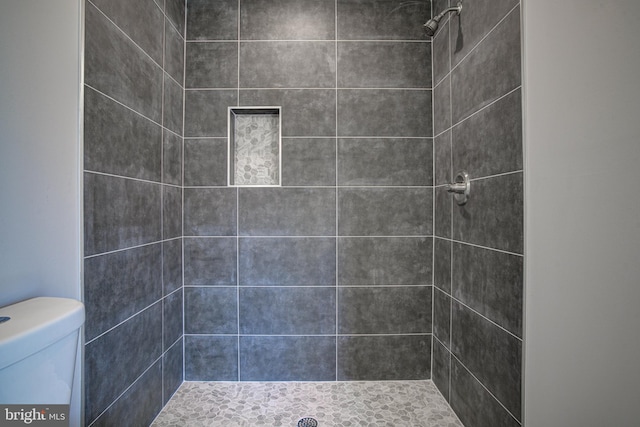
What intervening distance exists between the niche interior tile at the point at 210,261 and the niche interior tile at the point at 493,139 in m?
1.29

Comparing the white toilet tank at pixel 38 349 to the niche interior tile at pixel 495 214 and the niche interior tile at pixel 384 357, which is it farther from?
the niche interior tile at pixel 495 214

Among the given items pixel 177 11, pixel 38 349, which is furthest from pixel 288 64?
pixel 38 349

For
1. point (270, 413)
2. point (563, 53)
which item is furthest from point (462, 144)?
point (270, 413)

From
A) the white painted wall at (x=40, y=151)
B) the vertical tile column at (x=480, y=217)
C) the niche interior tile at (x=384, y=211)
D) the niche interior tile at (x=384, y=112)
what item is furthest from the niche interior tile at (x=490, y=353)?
the white painted wall at (x=40, y=151)

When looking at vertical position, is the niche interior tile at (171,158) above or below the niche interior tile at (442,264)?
above

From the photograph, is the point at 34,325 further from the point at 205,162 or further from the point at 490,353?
the point at 490,353

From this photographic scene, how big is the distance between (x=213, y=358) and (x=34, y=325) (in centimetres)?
105

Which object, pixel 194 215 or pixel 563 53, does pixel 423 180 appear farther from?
pixel 194 215

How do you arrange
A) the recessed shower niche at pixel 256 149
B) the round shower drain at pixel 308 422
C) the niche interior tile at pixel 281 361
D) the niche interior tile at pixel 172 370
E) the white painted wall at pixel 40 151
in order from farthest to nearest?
the recessed shower niche at pixel 256 149 < the niche interior tile at pixel 281 361 < the niche interior tile at pixel 172 370 < the round shower drain at pixel 308 422 < the white painted wall at pixel 40 151

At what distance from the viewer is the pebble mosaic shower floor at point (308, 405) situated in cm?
115

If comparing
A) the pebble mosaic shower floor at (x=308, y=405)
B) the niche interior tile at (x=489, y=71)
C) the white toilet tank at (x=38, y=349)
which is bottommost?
the pebble mosaic shower floor at (x=308, y=405)

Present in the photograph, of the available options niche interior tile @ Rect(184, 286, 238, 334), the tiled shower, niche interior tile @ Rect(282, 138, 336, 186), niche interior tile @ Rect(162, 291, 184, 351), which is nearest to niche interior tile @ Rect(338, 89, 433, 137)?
the tiled shower

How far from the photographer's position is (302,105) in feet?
4.73

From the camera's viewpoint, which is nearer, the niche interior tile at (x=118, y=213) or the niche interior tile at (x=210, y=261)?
the niche interior tile at (x=118, y=213)
